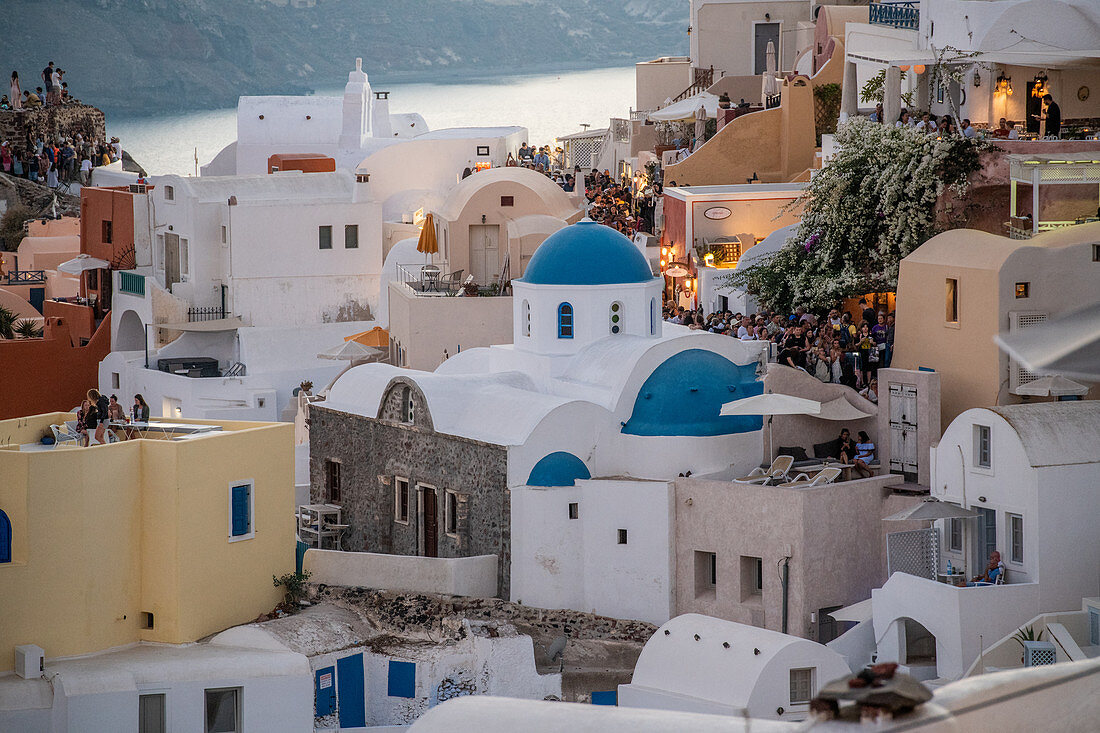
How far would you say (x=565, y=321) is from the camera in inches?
1180

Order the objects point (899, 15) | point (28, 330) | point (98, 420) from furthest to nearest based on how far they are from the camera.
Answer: point (28, 330) → point (899, 15) → point (98, 420)

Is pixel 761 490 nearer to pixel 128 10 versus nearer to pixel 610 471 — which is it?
pixel 610 471

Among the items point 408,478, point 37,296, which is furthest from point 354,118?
point 408,478

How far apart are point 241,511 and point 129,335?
23.5 meters

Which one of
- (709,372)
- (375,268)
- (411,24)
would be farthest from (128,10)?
(709,372)

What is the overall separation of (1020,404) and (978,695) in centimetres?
1699

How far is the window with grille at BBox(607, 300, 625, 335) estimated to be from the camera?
1172 inches

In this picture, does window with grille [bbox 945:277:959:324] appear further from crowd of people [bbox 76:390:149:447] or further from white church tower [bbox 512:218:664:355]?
crowd of people [bbox 76:390:149:447]

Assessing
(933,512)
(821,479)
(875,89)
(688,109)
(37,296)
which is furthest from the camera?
(37,296)

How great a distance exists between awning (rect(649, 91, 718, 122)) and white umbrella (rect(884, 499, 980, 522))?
78.8 feet

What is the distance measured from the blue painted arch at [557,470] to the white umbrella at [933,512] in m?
5.17

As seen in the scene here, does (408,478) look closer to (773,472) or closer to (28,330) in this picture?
(773,472)

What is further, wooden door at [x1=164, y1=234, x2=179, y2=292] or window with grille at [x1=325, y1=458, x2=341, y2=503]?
wooden door at [x1=164, y1=234, x2=179, y2=292]

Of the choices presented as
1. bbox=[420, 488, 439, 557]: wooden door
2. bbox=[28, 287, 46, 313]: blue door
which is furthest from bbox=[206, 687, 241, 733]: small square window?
bbox=[28, 287, 46, 313]: blue door
